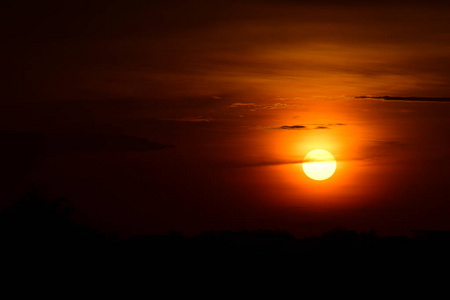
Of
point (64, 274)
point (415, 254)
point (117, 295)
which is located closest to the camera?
point (117, 295)

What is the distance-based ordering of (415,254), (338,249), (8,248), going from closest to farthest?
(8,248)
(415,254)
(338,249)

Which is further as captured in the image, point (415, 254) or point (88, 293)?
point (415, 254)

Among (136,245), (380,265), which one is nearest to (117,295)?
(136,245)

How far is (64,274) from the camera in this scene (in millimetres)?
32625

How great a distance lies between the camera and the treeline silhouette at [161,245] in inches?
1437

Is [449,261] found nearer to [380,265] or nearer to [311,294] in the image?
[380,265]

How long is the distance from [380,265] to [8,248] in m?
15.7

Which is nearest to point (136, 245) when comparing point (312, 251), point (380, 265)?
point (312, 251)

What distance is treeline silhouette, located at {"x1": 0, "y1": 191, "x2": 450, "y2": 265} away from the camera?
36.5 m

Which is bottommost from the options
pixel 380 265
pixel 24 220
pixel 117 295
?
pixel 117 295

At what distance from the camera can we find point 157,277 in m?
33.2

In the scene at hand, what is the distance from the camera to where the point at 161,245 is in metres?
40.9

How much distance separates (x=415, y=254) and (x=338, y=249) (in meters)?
4.81

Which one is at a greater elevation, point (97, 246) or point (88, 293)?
point (97, 246)
